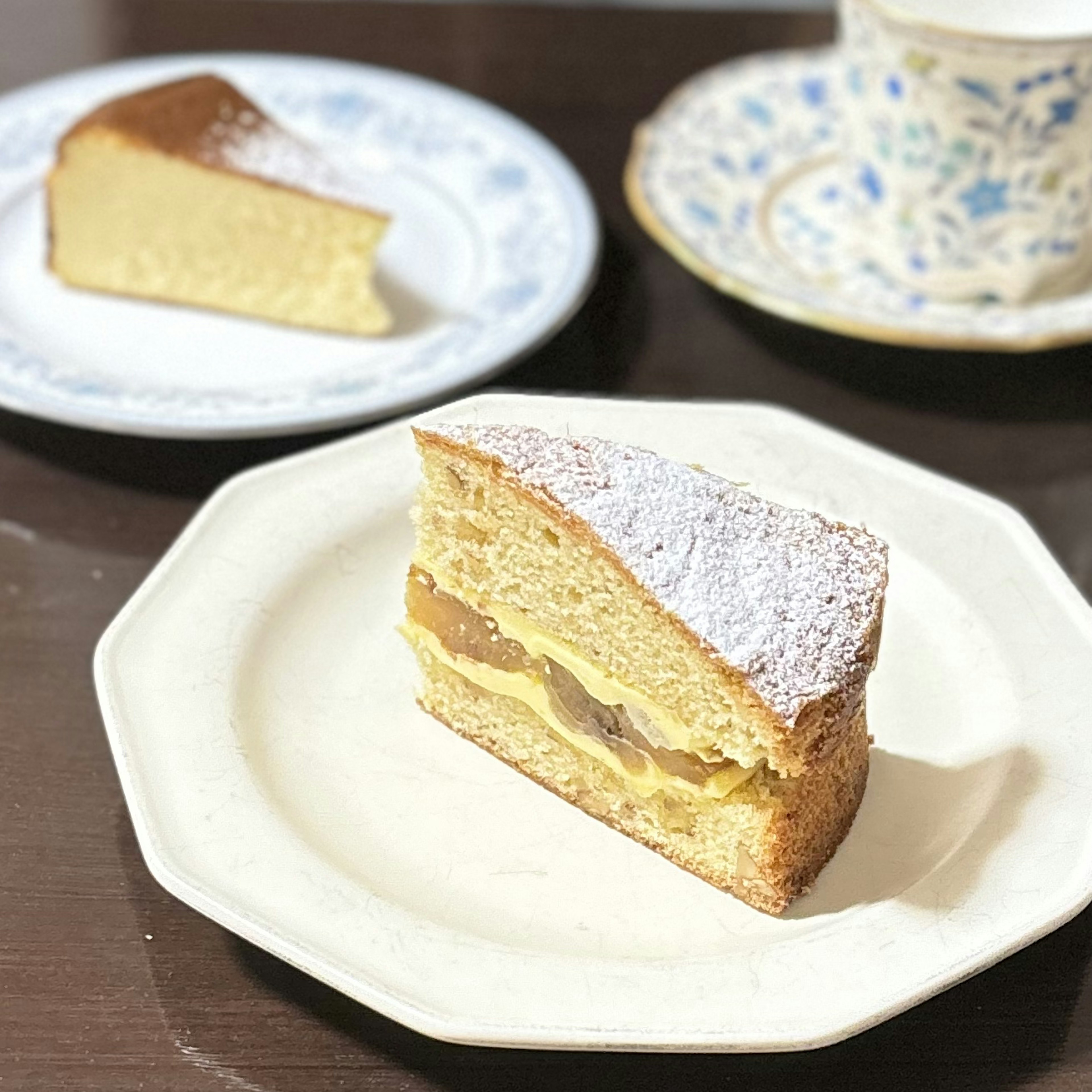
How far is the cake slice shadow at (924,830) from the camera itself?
1.16 m

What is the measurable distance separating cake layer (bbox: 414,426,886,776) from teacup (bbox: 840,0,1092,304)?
0.84m

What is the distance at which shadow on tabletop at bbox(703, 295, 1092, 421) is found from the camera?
1.89 m

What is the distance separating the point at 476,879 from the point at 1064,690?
1.84ft

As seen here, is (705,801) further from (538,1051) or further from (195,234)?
(195,234)

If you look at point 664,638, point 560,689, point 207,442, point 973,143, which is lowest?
point 207,442

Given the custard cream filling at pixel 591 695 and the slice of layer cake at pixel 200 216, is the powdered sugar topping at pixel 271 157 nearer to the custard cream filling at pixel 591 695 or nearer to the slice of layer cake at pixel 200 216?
the slice of layer cake at pixel 200 216

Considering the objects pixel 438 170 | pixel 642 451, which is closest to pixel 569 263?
pixel 438 170

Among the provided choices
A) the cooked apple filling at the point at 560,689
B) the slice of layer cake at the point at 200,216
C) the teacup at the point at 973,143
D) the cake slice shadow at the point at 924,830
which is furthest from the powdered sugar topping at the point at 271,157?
the cake slice shadow at the point at 924,830

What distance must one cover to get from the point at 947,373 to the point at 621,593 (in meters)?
0.93

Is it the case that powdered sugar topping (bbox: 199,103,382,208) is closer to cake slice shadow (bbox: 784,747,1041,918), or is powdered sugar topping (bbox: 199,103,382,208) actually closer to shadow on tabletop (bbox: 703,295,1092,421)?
shadow on tabletop (bbox: 703,295,1092,421)

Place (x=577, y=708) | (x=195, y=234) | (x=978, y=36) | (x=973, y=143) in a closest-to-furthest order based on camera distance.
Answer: (x=577, y=708) → (x=978, y=36) → (x=973, y=143) → (x=195, y=234)

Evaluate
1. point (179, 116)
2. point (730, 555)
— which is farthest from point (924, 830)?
point (179, 116)

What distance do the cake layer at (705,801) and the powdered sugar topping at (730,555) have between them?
0.28 feet

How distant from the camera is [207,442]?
1762mm
